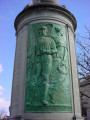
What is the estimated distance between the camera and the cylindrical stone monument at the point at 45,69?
7.12 meters

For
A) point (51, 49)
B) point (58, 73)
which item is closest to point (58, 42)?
point (51, 49)

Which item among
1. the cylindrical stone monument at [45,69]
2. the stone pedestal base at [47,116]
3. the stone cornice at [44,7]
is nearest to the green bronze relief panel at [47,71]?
the cylindrical stone monument at [45,69]

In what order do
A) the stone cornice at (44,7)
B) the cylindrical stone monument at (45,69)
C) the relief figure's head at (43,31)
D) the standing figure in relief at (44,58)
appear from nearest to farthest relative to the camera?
the cylindrical stone monument at (45,69), the standing figure in relief at (44,58), the relief figure's head at (43,31), the stone cornice at (44,7)

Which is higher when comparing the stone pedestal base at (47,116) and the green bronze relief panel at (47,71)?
the green bronze relief panel at (47,71)

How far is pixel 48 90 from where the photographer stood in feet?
23.9

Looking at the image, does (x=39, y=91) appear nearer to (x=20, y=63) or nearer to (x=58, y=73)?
(x=58, y=73)

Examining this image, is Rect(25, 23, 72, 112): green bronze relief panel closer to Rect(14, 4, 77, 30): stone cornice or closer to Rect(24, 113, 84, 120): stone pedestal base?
Rect(24, 113, 84, 120): stone pedestal base

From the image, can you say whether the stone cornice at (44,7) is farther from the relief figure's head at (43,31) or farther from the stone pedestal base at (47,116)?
the stone pedestal base at (47,116)

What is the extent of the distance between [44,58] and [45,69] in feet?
2.05

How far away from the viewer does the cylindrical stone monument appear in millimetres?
7117

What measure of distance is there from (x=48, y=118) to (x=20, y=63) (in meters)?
3.53

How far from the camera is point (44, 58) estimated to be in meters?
7.88

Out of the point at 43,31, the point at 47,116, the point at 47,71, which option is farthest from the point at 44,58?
the point at 47,116

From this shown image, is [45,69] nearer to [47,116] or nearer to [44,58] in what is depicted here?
[44,58]
